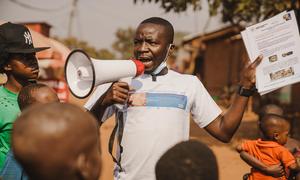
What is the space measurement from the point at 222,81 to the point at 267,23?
21.2m

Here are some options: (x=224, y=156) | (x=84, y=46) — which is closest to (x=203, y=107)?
(x=224, y=156)

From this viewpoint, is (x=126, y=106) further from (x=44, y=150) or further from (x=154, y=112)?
(x=44, y=150)

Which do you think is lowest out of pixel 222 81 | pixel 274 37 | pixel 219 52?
pixel 222 81

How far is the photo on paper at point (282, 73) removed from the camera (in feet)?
8.35

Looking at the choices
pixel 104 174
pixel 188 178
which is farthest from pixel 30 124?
pixel 104 174

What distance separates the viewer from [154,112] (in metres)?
2.33

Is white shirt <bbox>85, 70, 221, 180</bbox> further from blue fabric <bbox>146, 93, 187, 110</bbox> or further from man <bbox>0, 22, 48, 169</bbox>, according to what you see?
man <bbox>0, 22, 48, 169</bbox>

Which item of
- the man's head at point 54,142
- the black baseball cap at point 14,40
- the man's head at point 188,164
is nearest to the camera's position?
the man's head at point 54,142

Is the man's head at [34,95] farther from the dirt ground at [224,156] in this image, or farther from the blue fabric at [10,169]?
the dirt ground at [224,156]

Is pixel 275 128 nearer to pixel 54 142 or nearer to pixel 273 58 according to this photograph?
pixel 273 58

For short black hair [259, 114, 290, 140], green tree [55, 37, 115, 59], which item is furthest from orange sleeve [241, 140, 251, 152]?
green tree [55, 37, 115, 59]

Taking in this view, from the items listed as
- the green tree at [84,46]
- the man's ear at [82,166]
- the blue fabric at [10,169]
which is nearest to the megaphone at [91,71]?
the blue fabric at [10,169]

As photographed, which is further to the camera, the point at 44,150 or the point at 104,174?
the point at 104,174

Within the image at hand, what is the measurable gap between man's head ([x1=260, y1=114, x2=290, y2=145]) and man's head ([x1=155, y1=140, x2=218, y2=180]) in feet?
6.41
